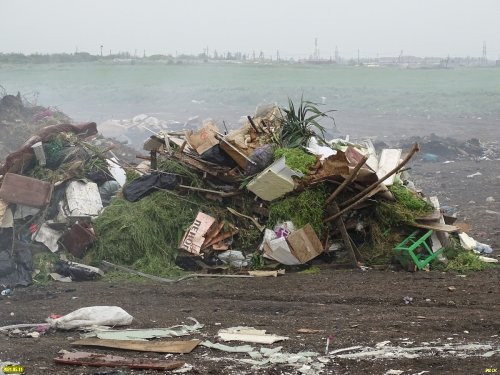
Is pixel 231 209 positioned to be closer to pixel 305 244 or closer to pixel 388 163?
pixel 305 244

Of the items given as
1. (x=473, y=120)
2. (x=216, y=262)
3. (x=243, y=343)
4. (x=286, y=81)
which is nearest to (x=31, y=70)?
(x=286, y=81)

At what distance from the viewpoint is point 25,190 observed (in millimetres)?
9891

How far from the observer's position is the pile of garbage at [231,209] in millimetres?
8734

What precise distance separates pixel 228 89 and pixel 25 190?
121 ft

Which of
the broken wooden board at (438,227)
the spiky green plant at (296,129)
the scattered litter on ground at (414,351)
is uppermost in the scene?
the spiky green plant at (296,129)

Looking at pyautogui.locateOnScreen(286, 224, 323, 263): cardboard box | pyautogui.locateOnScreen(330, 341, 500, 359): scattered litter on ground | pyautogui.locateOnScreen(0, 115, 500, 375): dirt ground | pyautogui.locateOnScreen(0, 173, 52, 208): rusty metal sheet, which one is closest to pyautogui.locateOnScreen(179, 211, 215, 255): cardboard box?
pyautogui.locateOnScreen(0, 115, 500, 375): dirt ground

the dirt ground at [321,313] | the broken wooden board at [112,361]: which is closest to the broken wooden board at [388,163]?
the dirt ground at [321,313]

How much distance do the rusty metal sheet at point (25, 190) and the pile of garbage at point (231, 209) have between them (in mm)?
14

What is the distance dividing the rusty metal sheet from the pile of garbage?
0.01 meters

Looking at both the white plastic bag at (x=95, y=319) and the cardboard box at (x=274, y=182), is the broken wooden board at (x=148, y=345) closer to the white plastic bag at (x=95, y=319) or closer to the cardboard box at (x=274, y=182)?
the white plastic bag at (x=95, y=319)

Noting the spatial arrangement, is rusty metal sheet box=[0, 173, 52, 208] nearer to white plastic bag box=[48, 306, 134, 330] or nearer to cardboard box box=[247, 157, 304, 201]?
cardboard box box=[247, 157, 304, 201]

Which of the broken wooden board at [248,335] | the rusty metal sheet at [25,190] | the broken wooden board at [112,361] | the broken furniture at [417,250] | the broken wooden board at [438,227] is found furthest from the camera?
the rusty metal sheet at [25,190]

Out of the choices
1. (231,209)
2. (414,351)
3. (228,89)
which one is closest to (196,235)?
(231,209)

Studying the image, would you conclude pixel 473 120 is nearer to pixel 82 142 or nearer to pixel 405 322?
pixel 82 142
